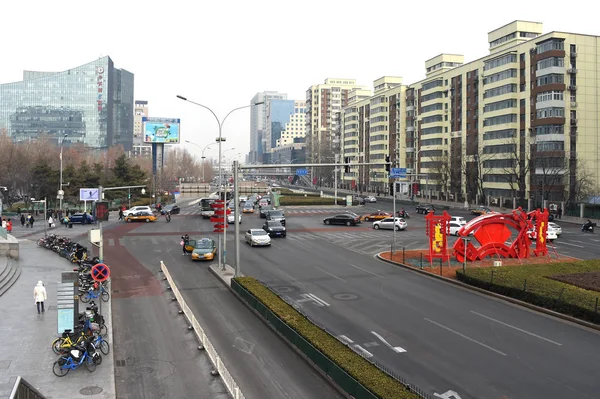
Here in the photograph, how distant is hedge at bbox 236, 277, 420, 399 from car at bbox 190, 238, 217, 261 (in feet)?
44.2

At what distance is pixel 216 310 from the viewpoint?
2089 cm

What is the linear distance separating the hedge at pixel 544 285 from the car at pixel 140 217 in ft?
142

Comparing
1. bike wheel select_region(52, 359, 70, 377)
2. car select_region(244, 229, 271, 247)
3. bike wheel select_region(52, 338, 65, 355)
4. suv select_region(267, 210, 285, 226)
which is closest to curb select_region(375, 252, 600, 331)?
car select_region(244, 229, 271, 247)

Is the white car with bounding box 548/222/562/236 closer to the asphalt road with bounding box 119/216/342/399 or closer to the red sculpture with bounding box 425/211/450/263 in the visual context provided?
the red sculpture with bounding box 425/211/450/263

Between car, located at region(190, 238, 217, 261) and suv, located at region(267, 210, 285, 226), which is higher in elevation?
suv, located at region(267, 210, 285, 226)

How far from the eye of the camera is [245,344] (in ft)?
54.2

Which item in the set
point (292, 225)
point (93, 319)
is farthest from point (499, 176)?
point (93, 319)

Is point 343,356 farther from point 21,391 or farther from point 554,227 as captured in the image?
point 554,227

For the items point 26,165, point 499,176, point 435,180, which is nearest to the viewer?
point 26,165

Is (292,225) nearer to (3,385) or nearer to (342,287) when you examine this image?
(342,287)

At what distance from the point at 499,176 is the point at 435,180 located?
17.9 m

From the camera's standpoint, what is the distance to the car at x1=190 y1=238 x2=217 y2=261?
32938mm

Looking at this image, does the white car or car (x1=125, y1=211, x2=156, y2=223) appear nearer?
the white car

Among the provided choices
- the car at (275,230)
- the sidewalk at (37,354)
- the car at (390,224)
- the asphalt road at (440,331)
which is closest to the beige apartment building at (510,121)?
the car at (390,224)
